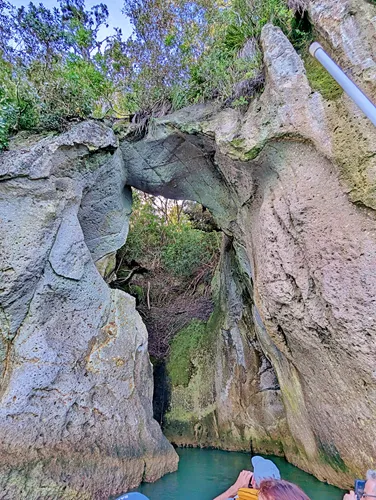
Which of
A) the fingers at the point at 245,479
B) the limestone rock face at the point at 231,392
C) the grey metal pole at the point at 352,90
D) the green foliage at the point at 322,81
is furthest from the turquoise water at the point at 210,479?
the green foliage at the point at 322,81

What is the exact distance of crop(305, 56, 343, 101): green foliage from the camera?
3.92m

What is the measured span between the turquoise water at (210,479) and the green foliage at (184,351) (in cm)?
154

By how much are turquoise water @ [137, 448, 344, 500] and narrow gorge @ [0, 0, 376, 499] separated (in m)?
0.18

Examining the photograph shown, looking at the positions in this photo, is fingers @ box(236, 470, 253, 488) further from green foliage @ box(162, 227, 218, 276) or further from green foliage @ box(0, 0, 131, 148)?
green foliage @ box(162, 227, 218, 276)

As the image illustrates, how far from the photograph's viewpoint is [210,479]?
5.00 meters

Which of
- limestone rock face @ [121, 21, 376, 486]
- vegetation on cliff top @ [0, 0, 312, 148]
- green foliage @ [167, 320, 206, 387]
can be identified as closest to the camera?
limestone rock face @ [121, 21, 376, 486]

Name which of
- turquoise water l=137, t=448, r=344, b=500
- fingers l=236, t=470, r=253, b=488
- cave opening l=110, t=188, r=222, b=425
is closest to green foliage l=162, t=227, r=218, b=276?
cave opening l=110, t=188, r=222, b=425

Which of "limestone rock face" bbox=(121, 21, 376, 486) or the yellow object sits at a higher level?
"limestone rock face" bbox=(121, 21, 376, 486)

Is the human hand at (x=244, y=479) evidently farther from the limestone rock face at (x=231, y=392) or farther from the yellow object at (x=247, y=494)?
the limestone rock face at (x=231, y=392)

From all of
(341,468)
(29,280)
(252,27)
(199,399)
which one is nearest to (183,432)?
(199,399)

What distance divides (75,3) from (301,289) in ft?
22.5

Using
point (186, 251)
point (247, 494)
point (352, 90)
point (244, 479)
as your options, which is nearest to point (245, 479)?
point (244, 479)

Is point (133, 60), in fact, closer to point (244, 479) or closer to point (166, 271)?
point (166, 271)

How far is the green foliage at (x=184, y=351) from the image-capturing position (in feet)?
24.7
